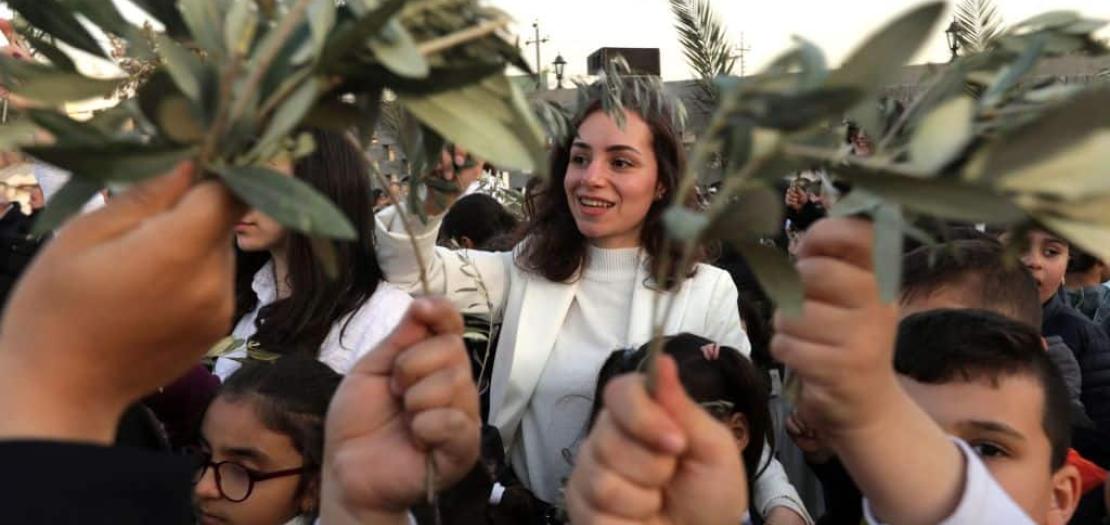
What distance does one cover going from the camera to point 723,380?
8.56 ft

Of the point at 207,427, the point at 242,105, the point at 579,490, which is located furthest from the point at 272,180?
the point at 207,427

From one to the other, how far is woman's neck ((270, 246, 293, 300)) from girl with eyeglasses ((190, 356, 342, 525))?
499 millimetres

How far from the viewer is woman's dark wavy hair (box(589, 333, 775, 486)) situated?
256 centimetres

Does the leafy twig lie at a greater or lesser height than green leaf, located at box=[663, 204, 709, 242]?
greater

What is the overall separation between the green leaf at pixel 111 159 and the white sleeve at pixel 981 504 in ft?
3.26

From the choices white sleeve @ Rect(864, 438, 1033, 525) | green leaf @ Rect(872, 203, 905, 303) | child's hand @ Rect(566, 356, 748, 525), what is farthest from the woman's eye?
green leaf @ Rect(872, 203, 905, 303)

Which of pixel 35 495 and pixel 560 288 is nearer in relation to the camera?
pixel 35 495

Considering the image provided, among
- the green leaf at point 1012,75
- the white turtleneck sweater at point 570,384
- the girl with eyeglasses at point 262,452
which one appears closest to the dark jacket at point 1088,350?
the white turtleneck sweater at point 570,384

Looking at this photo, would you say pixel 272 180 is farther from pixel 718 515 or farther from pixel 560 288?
pixel 560 288

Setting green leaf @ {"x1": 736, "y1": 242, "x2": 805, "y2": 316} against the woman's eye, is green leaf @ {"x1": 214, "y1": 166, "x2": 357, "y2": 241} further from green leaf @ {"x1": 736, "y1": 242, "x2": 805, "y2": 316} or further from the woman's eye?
the woman's eye

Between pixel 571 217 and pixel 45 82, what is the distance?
2.29m

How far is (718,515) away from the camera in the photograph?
1.00 metres

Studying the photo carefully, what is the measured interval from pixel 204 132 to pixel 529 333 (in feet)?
6.88

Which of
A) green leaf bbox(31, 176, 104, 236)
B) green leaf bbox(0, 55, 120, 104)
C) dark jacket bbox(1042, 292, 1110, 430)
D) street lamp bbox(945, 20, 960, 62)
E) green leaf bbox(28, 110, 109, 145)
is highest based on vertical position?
street lamp bbox(945, 20, 960, 62)
